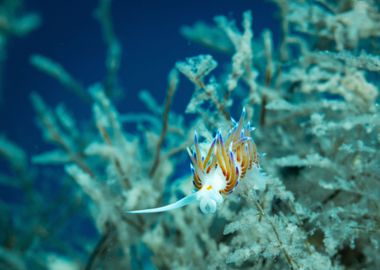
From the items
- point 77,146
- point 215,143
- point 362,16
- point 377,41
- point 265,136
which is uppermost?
→ point 215,143

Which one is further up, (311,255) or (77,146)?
(311,255)

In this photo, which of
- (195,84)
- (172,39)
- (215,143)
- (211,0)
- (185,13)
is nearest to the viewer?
(215,143)

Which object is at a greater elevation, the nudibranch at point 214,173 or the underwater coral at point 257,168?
the nudibranch at point 214,173

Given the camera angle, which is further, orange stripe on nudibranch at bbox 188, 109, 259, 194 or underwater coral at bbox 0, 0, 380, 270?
underwater coral at bbox 0, 0, 380, 270

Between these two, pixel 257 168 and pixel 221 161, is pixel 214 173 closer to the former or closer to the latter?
pixel 221 161

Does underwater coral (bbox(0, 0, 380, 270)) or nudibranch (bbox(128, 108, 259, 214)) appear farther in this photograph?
underwater coral (bbox(0, 0, 380, 270))

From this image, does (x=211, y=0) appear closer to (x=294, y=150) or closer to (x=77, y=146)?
(x=77, y=146)

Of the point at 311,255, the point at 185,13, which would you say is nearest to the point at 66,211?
the point at 311,255

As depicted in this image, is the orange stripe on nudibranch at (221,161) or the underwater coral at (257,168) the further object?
the underwater coral at (257,168)

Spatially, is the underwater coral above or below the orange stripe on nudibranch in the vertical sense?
below
